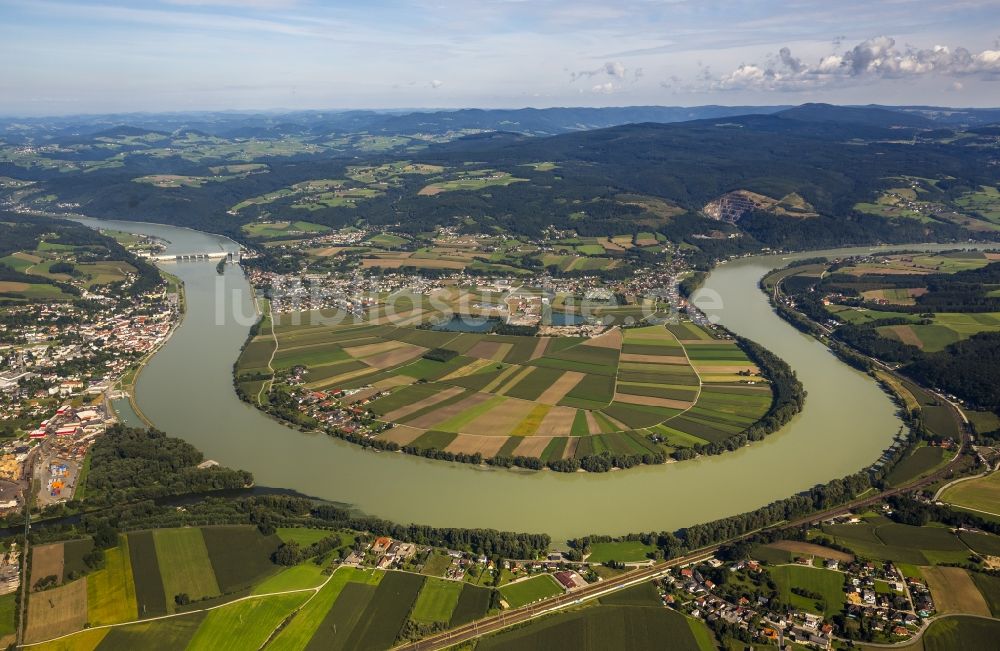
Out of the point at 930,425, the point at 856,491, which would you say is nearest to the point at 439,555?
the point at 856,491

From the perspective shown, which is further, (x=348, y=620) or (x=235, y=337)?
(x=235, y=337)

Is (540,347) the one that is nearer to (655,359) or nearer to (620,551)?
(655,359)

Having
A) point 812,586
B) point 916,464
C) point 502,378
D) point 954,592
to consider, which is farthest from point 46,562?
point 916,464

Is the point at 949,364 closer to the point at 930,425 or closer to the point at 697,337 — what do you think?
the point at 930,425

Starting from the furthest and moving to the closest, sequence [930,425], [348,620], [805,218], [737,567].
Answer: [805,218], [930,425], [737,567], [348,620]

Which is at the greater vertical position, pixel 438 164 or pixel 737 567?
pixel 438 164
